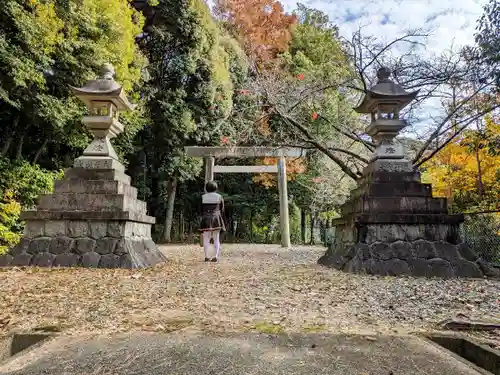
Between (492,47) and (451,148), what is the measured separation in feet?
20.4

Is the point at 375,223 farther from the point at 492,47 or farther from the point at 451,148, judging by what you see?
the point at 451,148

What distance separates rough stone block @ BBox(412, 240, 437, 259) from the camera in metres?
4.66

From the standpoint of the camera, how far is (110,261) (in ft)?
15.3

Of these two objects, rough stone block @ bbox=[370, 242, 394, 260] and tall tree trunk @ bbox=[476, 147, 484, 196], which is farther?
tall tree trunk @ bbox=[476, 147, 484, 196]

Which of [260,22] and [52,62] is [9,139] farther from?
[260,22]

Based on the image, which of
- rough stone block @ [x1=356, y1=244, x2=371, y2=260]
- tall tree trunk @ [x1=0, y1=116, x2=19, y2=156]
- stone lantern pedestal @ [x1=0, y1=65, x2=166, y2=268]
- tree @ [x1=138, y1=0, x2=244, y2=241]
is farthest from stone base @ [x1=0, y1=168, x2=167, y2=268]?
tree @ [x1=138, y1=0, x2=244, y2=241]

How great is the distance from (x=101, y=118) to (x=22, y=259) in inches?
89.6

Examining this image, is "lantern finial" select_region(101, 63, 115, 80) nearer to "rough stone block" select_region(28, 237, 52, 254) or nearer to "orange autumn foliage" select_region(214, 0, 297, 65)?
"rough stone block" select_region(28, 237, 52, 254)

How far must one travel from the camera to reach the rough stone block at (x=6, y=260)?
179 inches

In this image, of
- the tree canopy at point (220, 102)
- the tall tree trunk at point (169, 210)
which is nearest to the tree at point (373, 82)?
the tree canopy at point (220, 102)

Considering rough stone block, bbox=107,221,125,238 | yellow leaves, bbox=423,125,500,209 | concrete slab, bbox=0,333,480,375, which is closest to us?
concrete slab, bbox=0,333,480,375

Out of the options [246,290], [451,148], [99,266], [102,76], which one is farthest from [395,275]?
[451,148]

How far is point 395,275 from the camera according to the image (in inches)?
177

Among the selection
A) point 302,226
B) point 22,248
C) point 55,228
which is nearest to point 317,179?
point 302,226
